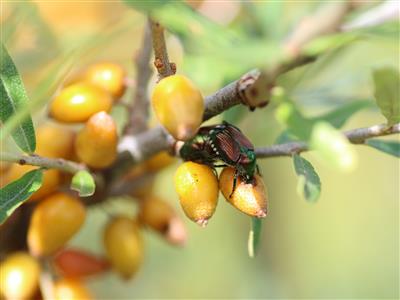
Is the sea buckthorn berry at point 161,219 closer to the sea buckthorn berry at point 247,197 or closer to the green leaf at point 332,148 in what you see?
the sea buckthorn berry at point 247,197

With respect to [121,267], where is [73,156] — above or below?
above

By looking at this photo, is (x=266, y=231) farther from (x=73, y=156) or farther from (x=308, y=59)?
(x=308, y=59)

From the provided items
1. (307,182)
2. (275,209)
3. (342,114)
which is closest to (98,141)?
(307,182)

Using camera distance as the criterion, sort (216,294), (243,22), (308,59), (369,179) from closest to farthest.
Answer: (308,59), (243,22), (216,294), (369,179)

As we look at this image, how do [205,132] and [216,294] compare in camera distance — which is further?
[216,294]

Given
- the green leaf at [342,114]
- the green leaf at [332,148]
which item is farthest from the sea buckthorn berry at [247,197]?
the green leaf at [342,114]

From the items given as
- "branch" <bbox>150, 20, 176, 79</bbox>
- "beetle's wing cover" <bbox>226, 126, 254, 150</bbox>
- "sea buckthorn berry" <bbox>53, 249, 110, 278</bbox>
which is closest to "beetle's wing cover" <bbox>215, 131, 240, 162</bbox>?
"beetle's wing cover" <bbox>226, 126, 254, 150</bbox>

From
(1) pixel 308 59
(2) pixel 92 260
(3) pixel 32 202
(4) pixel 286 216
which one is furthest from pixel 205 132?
(4) pixel 286 216

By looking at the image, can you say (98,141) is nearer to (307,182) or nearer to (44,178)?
(44,178)
